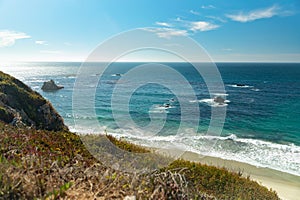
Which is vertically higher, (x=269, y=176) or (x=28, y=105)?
(x=28, y=105)

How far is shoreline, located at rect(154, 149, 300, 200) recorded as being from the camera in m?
16.4

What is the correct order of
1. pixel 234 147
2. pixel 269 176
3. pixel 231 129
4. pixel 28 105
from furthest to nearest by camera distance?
pixel 231 129
pixel 234 147
pixel 269 176
pixel 28 105

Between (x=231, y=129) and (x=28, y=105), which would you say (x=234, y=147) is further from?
(x=28, y=105)

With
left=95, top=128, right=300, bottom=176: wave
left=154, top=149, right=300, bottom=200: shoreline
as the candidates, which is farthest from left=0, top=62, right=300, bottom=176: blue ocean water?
left=154, top=149, right=300, bottom=200: shoreline

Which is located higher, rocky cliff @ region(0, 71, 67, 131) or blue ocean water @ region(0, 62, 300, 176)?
rocky cliff @ region(0, 71, 67, 131)

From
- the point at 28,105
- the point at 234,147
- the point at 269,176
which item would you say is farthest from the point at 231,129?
the point at 28,105

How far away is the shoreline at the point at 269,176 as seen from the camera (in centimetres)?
1639

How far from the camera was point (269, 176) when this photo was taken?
18.9 meters

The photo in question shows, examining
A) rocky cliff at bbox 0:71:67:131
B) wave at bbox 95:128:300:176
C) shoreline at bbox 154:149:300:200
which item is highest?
rocky cliff at bbox 0:71:67:131

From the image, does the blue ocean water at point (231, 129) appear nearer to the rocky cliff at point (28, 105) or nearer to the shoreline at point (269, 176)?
the shoreline at point (269, 176)

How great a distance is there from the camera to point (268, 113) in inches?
1719

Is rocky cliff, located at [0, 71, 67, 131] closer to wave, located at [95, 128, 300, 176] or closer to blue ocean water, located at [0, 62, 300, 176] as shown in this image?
blue ocean water, located at [0, 62, 300, 176]

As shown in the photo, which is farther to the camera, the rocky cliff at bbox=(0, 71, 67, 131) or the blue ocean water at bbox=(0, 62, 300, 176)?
the blue ocean water at bbox=(0, 62, 300, 176)

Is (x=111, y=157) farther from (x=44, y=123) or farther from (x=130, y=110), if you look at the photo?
(x=130, y=110)
